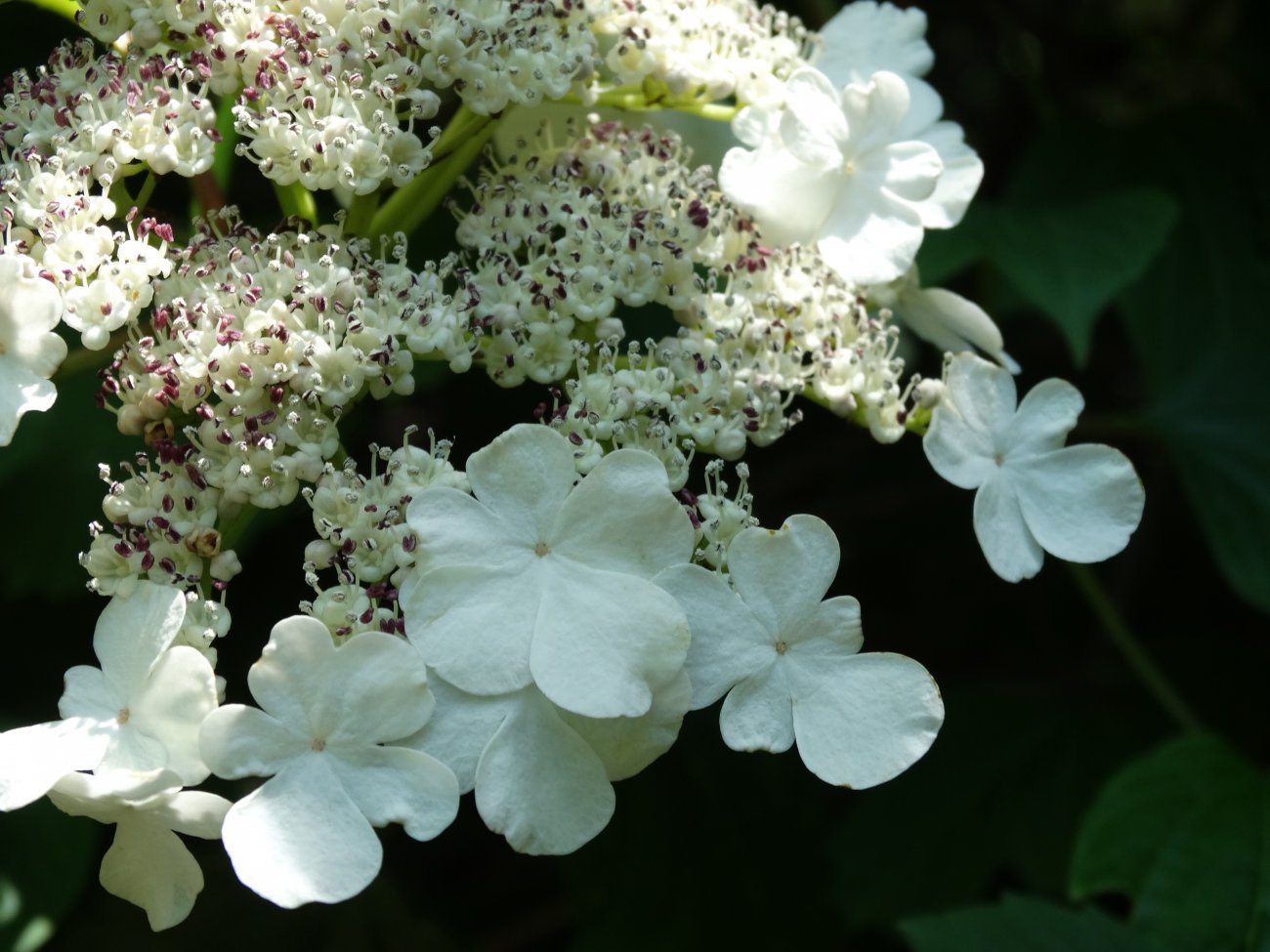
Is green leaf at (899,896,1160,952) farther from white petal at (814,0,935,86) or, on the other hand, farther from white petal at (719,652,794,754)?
white petal at (814,0,935,86)

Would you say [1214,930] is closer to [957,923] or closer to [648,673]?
[957,923]

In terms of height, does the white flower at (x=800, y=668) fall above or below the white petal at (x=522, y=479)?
below

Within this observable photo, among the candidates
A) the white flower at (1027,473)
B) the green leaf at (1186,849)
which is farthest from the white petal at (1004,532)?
the green leaf at (1186,849)

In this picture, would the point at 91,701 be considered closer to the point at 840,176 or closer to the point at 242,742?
the point at 242,742

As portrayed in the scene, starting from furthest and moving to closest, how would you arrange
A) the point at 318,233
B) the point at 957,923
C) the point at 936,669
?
the point at 936,669 → the point at 957,923 → the point at 318,233

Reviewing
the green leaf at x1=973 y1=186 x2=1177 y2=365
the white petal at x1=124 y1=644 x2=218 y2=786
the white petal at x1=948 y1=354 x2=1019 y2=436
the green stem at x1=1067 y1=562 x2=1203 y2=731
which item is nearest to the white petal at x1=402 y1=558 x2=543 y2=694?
the white petal at x1=124 y1=644 x2=218 y2=786

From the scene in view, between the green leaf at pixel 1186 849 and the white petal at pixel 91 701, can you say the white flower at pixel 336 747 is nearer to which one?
the white petal at pixel 91 701

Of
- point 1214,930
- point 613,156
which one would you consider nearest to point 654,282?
point 613,156
